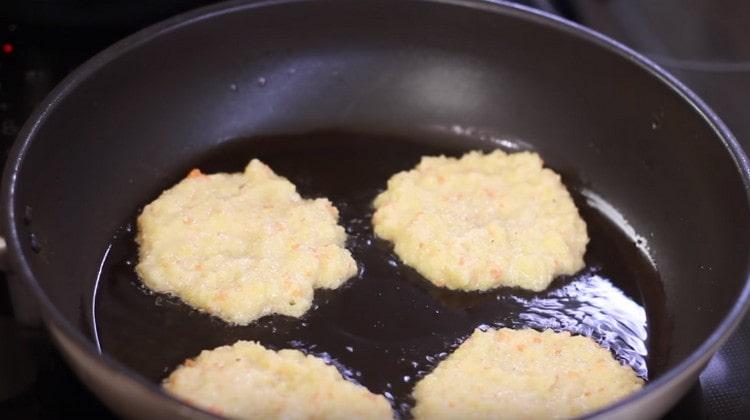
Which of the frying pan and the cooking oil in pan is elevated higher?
the frying pan

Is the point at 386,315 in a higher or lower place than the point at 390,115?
lower

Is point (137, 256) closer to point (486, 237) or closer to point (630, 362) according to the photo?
point (486, 237)

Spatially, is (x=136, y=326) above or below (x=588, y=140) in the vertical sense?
below

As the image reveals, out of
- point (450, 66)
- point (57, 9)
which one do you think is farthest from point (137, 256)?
point (450, 66)

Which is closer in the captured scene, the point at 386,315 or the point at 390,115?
the point at 386,315

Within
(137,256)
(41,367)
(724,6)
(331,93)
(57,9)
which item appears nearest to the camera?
(41,367)
